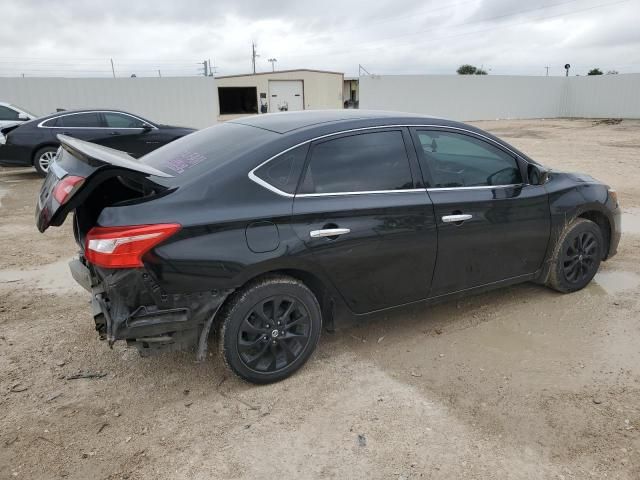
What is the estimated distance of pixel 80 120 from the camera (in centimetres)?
1083

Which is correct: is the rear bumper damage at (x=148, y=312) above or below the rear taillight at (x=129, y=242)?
below

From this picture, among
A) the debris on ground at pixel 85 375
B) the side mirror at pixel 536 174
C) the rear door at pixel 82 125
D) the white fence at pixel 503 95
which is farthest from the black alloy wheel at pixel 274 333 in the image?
the white fence at pixel 503 95

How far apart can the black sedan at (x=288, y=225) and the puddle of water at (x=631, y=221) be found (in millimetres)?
3031

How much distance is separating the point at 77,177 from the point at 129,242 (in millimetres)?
469

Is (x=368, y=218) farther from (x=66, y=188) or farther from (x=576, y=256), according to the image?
(x=576, y=256)

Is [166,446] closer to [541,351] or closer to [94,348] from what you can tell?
[94,348]

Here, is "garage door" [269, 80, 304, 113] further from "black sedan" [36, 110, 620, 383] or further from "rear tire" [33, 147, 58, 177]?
"black sedan" [36, 110, 620, 383]

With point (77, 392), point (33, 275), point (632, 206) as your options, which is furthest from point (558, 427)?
point (632, 206)

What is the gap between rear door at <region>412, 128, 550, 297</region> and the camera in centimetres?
359

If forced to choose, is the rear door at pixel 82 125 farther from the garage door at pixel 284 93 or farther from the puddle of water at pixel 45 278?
the garage door at pixel 284 93

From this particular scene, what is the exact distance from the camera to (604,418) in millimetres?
2873

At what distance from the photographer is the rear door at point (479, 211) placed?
11.8 ft

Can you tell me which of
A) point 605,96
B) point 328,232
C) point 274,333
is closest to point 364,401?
point 274,333

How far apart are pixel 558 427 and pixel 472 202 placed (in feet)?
5.14
